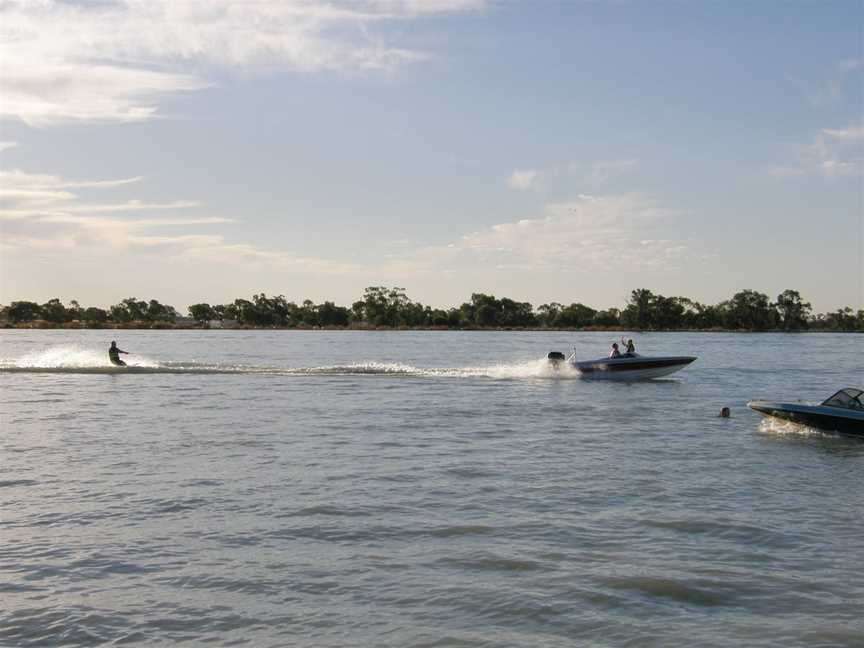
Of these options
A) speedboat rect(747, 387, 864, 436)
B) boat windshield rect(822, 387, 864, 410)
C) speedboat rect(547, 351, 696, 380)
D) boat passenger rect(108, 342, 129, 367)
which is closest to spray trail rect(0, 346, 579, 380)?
boat passenger rect(108, 342, 129, 367)

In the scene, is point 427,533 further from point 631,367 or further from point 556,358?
point 556,358

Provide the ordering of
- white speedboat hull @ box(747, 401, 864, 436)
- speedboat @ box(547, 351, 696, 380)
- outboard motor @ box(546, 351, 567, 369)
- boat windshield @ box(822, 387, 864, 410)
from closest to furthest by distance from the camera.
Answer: white speedboat hull @ box(747, 401, 864, 436) → boat windshield @ box(822, 387, 864, 410) → speedboat @ box(547, 351, 696, 380) → outboard motor @ box(546, 351, 567, 369)

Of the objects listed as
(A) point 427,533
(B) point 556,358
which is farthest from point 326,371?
(A) point 427,533

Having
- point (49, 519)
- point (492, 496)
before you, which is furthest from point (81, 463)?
point (492, 496)

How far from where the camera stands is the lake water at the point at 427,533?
9.22 m

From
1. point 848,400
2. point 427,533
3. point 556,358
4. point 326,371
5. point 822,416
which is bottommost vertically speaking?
point 427,533

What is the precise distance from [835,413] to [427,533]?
633 inches

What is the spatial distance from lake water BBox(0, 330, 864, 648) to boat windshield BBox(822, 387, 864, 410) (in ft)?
3.53

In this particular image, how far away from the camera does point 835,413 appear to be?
2377cm

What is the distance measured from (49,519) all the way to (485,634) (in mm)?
8355

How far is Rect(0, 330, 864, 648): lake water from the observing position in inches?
363

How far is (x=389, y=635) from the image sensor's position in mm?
8852

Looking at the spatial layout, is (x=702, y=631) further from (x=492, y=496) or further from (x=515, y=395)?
(x=515, y=395)

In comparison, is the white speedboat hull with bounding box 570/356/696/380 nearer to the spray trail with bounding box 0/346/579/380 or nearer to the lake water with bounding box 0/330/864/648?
the spray trail with bounding box 0/346/579/380
